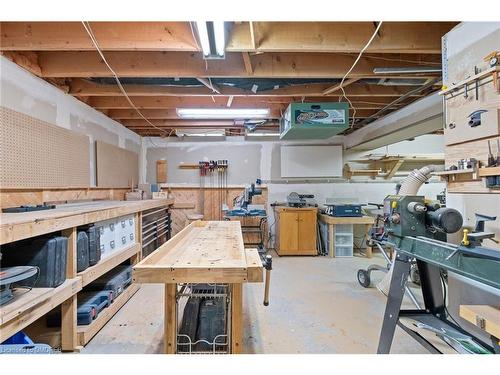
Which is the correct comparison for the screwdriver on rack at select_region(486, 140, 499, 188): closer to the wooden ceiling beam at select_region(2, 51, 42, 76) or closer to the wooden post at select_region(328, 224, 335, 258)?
the wooden post at select_region(328, 224, 335, 258)

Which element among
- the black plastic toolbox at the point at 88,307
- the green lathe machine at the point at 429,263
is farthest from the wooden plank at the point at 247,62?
the black plastic toolbox at the point at 88,307

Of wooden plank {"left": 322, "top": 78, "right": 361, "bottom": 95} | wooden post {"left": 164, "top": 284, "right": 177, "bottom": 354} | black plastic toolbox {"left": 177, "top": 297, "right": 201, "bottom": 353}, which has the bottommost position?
black plastic toolbox {"left": 177, "top": 297, "right": 201, "bottom": 353}

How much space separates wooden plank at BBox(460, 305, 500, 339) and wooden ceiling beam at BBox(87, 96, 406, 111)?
9.09ft

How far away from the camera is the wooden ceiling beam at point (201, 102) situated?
11.3ft

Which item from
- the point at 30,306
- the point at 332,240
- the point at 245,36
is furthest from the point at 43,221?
the point at 332,240

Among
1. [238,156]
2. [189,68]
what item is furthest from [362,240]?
[189,68]

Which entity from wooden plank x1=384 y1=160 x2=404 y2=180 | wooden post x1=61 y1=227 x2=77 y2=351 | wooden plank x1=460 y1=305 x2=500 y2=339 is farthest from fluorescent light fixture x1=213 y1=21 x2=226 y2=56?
wooden plank x1=384 y1=160 x2=404 y2=180

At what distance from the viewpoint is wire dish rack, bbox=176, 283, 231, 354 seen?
1.62 metres

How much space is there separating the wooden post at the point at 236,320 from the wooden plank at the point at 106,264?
1369 millimetres

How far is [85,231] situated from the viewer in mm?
2225

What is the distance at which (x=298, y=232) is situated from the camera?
A: 15.9 feet

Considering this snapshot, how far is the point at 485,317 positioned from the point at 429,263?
347 millimetres

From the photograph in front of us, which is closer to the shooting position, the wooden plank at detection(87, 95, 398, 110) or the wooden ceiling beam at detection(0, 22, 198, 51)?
the wooden ceiling beam at detection(0, 22, 198, 51)
